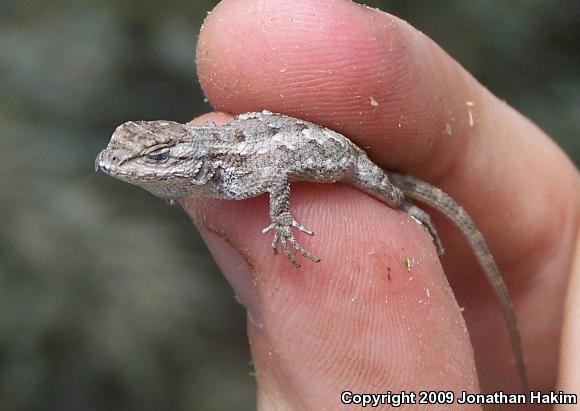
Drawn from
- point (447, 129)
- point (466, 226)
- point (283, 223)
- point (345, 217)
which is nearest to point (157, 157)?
point (283, 223)

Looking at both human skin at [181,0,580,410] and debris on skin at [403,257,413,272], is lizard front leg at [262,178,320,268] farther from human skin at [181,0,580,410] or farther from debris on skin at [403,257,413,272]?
debris on skin at [403,257,413,272]

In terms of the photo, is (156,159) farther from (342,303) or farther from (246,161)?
(342,303)

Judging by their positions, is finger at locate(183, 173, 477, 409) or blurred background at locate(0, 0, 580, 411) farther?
blurred background at locate(0, 0, 580, 411)

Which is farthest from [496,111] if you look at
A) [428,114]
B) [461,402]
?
[461,402]
